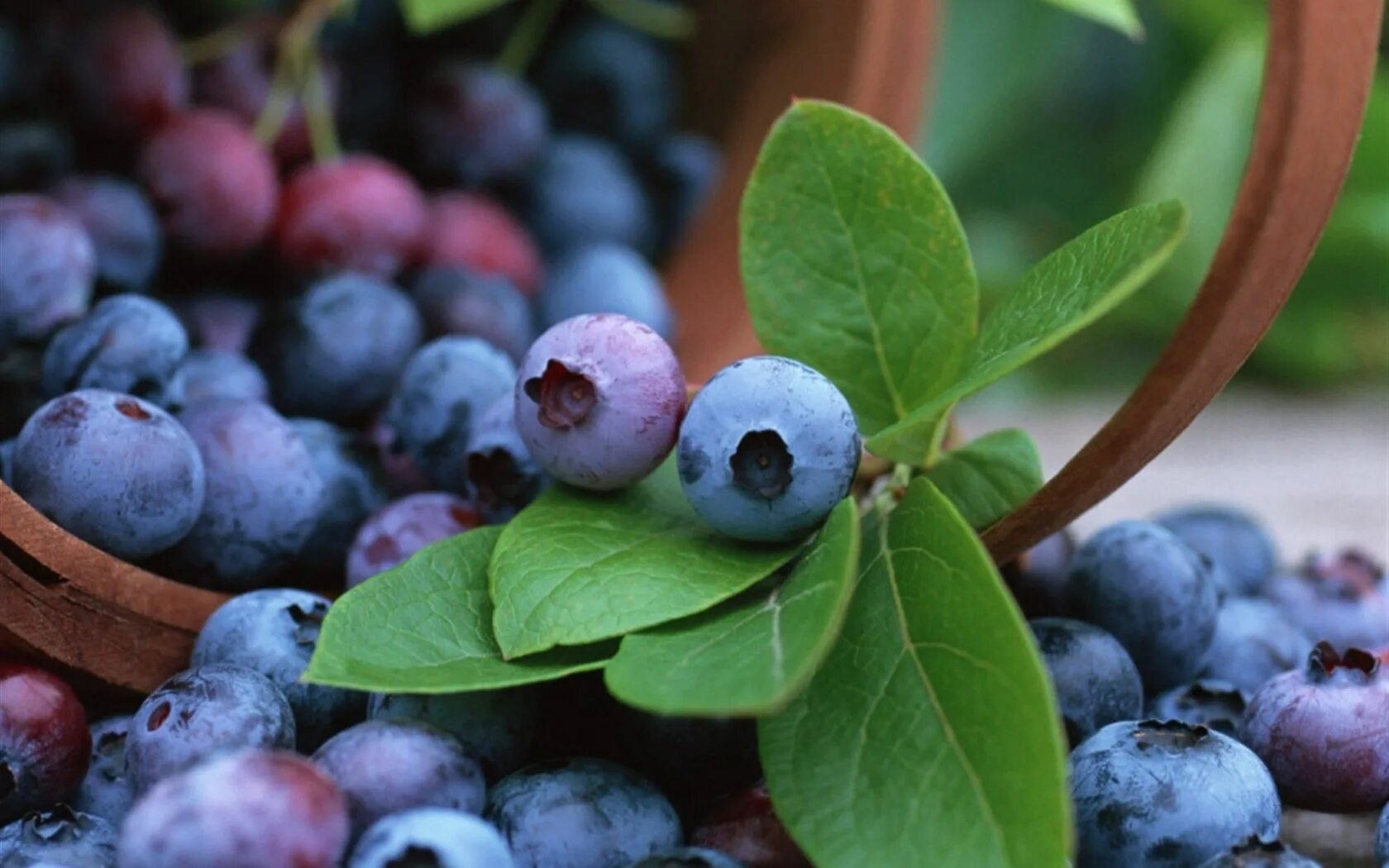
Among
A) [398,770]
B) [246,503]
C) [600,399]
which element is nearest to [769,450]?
[600,399]

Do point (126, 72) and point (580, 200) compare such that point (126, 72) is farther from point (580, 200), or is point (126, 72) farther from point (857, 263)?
point (857, 263)

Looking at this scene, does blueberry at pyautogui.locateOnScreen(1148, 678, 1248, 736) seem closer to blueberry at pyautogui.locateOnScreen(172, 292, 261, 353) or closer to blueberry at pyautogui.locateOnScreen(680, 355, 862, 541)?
blueberry at pyautogui.locateOnScreen(680, 355, 862, 541)

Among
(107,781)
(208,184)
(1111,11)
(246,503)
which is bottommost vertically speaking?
(107,781)

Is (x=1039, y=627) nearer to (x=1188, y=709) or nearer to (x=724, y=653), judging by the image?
(x=1188, y=709)

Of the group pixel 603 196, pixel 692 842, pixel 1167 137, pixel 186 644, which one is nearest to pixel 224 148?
pixel 603 196

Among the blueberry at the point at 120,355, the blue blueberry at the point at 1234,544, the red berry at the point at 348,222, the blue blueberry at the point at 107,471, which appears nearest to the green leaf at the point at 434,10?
the red berry at the point at 348,222

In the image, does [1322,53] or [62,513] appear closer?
[1322,53]
